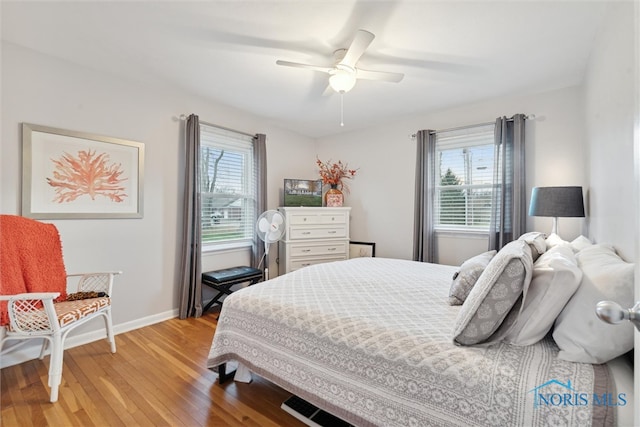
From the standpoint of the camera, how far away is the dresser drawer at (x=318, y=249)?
3850mm

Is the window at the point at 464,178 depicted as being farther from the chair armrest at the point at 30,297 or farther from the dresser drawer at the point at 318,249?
the chair armrest at the point at 30,297

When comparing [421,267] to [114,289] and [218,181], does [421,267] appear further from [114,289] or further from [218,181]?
[114,289]

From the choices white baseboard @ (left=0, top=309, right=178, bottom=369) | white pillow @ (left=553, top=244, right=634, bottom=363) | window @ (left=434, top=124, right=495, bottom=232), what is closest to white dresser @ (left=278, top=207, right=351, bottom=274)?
window @ (left=434, top=124, right=495, bottom=232)

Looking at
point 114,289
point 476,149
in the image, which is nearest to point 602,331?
A: point 476,149

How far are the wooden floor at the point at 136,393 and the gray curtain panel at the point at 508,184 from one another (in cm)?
273

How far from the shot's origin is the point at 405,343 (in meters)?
1.22

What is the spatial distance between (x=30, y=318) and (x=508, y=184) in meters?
4.27

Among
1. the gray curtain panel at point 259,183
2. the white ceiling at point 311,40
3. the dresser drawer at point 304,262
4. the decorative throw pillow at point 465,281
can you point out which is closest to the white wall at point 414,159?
the white ceiling at point 311,40

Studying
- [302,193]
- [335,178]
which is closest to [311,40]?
[302,193]

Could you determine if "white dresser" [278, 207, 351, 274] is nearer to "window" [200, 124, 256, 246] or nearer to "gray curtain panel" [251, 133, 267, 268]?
"gray curtain panel" [251, 133, 267, 268]

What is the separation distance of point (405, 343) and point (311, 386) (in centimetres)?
56

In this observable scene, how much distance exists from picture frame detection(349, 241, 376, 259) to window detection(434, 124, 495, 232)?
99 cm

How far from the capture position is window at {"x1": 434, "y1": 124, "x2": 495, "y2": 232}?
3338 mm

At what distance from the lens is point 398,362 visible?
1183mm
